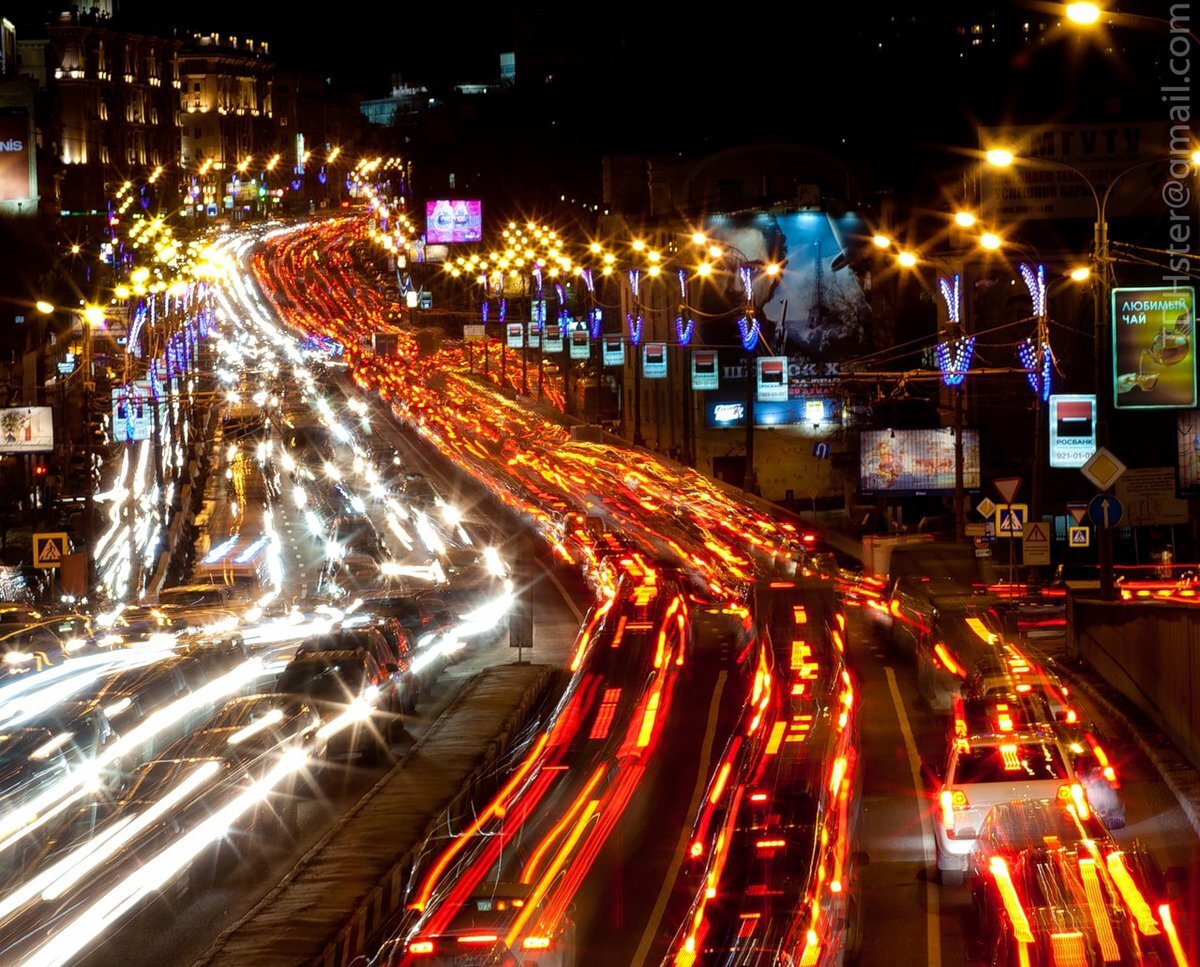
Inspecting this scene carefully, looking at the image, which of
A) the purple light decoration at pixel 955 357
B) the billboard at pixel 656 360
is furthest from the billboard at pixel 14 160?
the purple light decoration at pixel 955 357

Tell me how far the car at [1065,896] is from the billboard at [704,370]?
52.1m

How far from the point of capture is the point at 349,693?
97.2 ft

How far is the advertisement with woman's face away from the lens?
84.1 metres

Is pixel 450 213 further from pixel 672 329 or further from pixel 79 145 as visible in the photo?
pixel 672 329

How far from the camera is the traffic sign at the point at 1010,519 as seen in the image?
133 feet

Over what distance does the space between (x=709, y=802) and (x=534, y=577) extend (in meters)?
30.7

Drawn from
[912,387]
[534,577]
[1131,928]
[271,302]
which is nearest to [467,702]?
[1131,928]

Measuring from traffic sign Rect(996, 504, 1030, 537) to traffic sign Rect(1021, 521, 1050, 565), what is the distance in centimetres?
133

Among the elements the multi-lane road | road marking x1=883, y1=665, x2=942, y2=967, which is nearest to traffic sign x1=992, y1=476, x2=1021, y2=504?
the multi-lane road

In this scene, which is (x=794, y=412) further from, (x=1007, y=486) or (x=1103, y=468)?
(x=1103, y=468)

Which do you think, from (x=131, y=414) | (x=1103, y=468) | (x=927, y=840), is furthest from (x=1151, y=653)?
(x=131, y=414)

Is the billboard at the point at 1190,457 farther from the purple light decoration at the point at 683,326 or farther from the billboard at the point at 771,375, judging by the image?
the purple light decoration at the point at 683,326

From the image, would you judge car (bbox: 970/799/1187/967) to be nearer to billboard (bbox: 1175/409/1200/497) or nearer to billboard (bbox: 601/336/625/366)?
billboard (bbox: 1175/409/1200/497)

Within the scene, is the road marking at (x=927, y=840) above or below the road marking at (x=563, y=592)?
below
